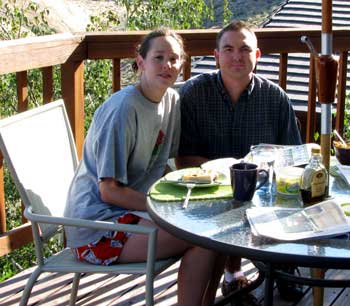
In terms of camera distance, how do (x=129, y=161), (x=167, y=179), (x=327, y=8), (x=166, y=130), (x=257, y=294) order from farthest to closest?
(x=257, y=294) < (x=166, y=130) < (x=129, y=161) < (x=167, y=179) < (x=327, y=8)

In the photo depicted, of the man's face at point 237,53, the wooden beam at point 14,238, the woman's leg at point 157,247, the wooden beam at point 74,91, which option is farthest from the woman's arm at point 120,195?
the wooden beam at point 74,91

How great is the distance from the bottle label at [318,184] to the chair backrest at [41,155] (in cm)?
98

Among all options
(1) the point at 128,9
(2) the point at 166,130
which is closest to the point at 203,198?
(2) the point at 166,130

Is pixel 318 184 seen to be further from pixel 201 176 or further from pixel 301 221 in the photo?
pixel 201 176

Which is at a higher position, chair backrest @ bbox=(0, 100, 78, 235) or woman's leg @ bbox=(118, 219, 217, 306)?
chair backrest @ bbox=(0, 100, 78, 235)

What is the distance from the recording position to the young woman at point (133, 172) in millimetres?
2346

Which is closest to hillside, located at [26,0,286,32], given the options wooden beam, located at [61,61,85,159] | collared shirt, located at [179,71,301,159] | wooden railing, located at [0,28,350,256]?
wooden railing, located at [0,28,350,256]

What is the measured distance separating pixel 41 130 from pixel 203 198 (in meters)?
0.81

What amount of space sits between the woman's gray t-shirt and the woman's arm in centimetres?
3

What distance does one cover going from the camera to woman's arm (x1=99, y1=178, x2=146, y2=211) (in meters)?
2.43

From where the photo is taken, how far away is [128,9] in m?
7.03

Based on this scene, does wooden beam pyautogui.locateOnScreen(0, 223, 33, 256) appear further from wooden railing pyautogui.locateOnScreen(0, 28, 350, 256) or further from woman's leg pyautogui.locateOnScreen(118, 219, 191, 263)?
woman's leg pyautogui.locateOnScreen(118, 219, 191, 263)

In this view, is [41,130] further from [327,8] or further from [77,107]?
[327,8]

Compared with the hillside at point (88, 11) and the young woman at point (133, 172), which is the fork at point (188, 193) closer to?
the young woman at point (133, 172)
